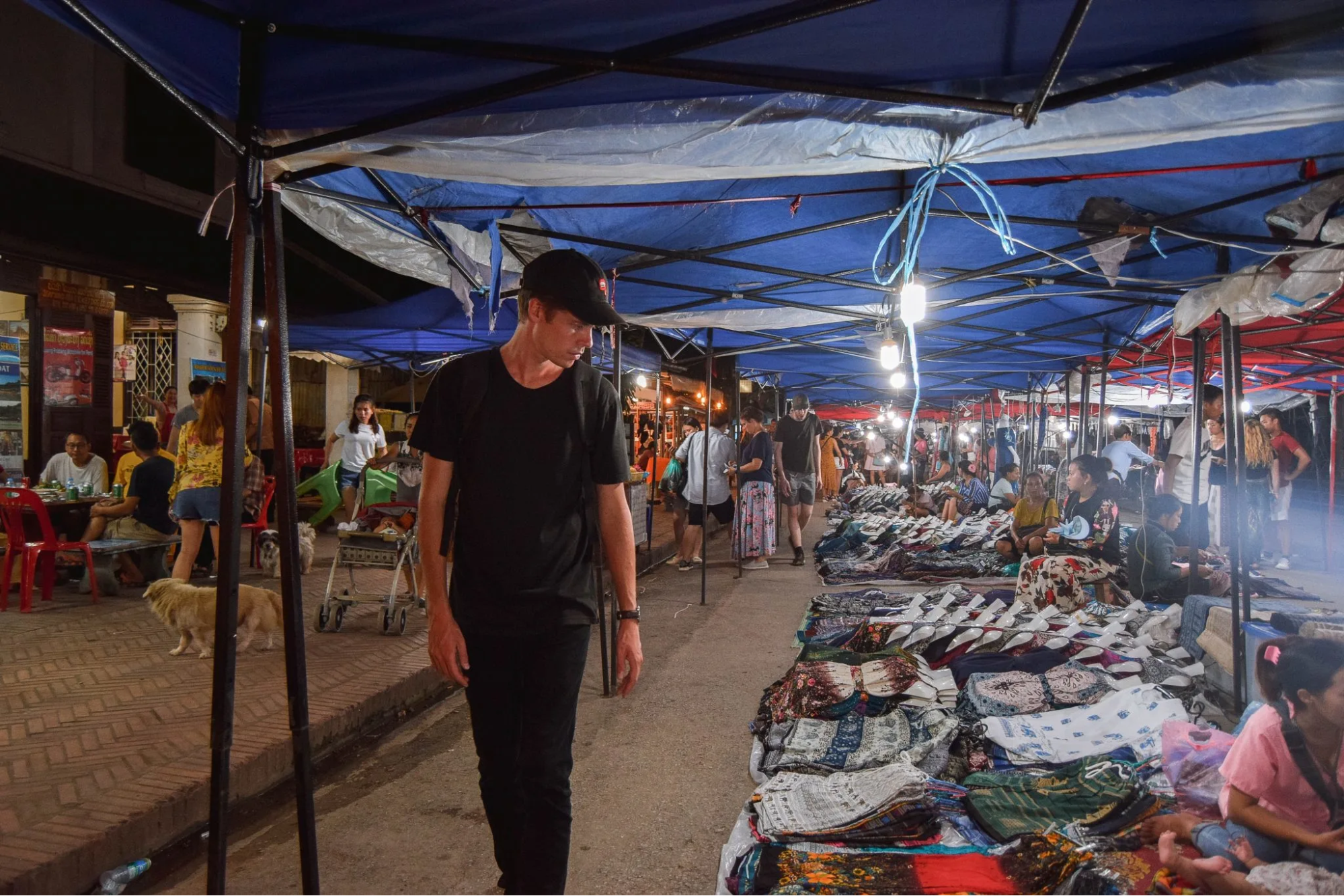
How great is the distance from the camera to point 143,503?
771 centimetres

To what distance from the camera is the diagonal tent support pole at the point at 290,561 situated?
2.61 m

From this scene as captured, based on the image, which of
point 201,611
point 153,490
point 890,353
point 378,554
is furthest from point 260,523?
point 890,353

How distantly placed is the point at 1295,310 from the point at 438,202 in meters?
4.92

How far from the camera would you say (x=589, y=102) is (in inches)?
115

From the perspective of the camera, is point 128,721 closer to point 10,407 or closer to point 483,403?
point 483,403

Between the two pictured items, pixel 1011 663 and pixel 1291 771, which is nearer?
pixel 1291 771

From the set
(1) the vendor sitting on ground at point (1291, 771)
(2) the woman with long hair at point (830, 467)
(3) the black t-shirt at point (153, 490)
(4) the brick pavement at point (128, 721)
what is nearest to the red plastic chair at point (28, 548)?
(4) the brick pavement at point (128, 721)

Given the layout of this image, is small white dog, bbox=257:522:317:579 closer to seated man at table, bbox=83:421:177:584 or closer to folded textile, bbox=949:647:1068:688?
seated man at table, bbox=83:421:177:584

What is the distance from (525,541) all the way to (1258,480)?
1094cm

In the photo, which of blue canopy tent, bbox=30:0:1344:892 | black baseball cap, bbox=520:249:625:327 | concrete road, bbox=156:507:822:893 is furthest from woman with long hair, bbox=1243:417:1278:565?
black baseball cap, bbox=520:249:625:327

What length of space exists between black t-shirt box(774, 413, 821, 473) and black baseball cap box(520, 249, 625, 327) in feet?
29.3

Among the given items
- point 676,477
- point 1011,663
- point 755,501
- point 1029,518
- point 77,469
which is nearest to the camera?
point 1011,663

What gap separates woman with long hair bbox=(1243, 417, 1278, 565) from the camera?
993 cm

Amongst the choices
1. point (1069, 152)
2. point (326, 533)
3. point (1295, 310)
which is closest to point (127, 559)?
point (326, 533)
